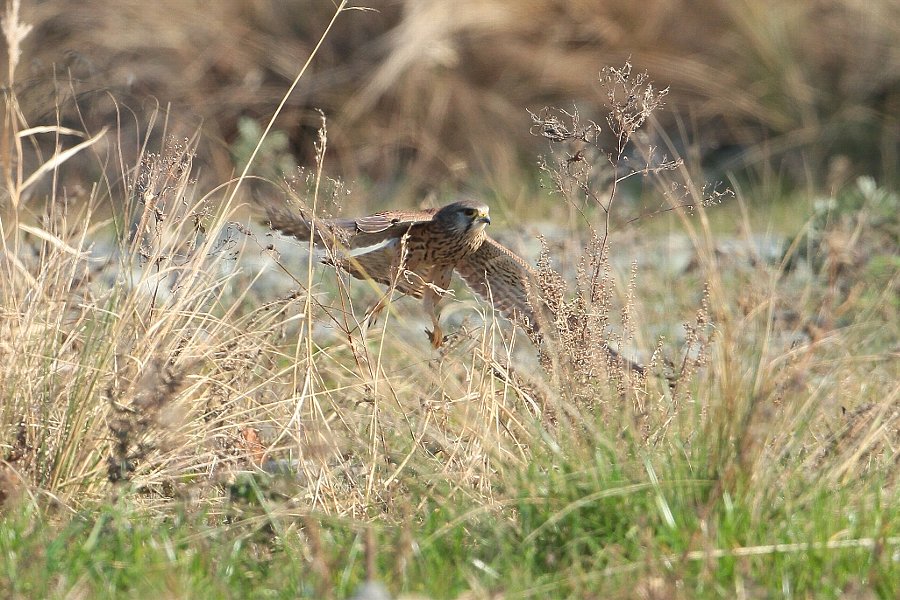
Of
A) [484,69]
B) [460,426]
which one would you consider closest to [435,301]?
[460,426]

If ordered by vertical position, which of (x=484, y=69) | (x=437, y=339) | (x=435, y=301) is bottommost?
(x=484, y=69)

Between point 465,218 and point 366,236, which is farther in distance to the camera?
point 465,218

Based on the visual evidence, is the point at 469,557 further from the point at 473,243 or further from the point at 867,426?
the point at 473,243

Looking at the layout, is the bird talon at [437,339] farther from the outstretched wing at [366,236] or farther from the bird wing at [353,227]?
the bird wing at [353,227]

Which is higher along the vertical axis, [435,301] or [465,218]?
[465,218]

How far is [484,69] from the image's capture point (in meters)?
10.7

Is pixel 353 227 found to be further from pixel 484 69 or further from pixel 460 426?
pixel 484 69

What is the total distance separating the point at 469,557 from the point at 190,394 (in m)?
1.14

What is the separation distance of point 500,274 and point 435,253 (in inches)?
12.2

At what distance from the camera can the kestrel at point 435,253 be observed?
432 cm

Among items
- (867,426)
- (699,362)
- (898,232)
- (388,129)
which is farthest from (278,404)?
(388,129)

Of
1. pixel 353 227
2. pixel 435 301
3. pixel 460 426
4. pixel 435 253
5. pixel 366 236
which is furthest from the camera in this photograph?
pixel 435 301

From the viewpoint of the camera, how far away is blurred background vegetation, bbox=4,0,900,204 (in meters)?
10.0

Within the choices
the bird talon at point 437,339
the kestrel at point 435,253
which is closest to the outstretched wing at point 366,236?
the kestrel at point 435,253
